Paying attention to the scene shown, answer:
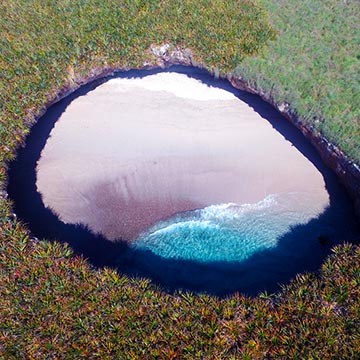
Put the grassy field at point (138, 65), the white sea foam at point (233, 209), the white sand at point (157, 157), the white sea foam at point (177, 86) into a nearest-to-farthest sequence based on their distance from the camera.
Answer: the grassy field at point (138, 65) < the white sea foam at point (233, 209) < the white sand at point (157, 157) < the white sea foam at point (177, 86)

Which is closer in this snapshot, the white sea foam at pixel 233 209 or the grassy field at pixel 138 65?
the grassy field at pixel 138 65

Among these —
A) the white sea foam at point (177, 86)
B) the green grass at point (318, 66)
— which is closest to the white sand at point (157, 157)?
the white sea foam at point (177, 86)

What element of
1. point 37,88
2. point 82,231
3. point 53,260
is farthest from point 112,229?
point 37,88

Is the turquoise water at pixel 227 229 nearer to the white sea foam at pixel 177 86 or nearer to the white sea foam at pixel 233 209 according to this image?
the white sea foam at pixel 233 209

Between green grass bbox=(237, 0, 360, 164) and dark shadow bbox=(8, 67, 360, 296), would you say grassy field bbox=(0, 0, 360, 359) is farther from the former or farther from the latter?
dark shadow bbox=(8, 67, 360, 296)

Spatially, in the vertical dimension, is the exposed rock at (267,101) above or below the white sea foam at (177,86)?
above

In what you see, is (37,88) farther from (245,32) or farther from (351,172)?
(351,172)
